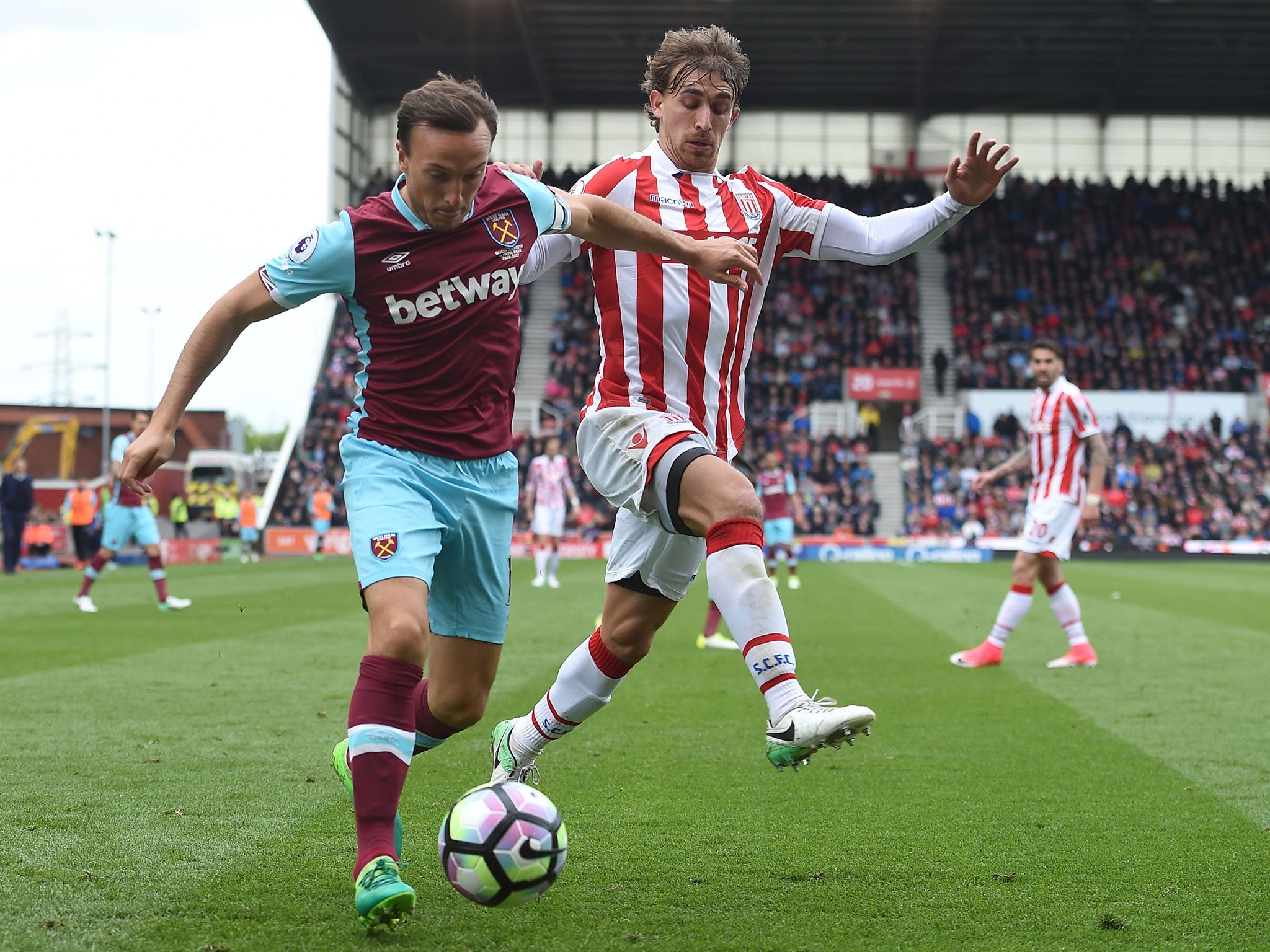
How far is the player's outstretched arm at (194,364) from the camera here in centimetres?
330

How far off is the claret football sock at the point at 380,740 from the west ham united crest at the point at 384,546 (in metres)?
0.30

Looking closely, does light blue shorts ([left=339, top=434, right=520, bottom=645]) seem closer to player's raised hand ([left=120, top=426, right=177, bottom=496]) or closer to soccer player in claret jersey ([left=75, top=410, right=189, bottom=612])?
player's raised hand ([left=120, top=426, right=177, bottom=496])

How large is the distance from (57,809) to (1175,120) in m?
43.7

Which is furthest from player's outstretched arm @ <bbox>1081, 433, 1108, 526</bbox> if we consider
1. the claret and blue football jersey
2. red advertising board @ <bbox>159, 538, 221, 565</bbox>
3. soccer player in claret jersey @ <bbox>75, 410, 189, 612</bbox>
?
red advertising board @ <bbox>159, 538, 221, 565</bbox>

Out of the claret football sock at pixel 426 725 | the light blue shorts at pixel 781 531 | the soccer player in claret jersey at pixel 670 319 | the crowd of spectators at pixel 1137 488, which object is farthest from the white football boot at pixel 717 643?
the crowd of spectators at pixel 1137 488

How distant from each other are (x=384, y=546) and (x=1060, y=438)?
746cm

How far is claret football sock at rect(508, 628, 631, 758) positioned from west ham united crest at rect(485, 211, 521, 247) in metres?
1.49

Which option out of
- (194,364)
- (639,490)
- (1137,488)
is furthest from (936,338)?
(194,364)

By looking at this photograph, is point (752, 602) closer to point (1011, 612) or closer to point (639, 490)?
point (639, 490)

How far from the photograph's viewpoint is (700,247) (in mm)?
3838

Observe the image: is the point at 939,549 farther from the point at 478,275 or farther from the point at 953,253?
the point at 478,275

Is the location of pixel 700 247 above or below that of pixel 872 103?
below

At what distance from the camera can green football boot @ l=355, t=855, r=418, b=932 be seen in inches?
119

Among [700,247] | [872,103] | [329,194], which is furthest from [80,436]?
[700,247]
